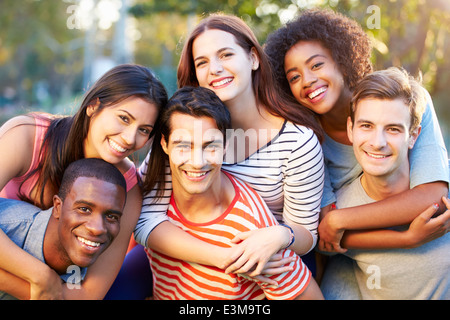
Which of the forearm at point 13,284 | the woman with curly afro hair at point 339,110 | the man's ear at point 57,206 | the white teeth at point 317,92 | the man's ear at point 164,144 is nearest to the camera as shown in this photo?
the forearm at point 13,284

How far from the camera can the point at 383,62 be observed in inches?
282

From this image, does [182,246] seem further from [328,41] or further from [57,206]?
[328,41]

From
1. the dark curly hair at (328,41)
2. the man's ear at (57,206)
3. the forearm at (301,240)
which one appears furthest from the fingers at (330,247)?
the man's ear at (57,206)

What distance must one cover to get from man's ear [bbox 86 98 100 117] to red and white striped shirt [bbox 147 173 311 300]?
90 cm

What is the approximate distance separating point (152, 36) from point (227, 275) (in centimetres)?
4429

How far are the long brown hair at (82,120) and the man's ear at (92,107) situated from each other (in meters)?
0.01

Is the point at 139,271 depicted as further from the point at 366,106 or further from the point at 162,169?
the point at 366,106

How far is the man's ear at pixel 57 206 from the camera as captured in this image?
2919mm

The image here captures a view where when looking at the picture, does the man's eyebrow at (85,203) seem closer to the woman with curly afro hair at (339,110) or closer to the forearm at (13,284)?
the forearm at (13,284)

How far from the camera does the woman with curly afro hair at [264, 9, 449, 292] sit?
3.24 meters

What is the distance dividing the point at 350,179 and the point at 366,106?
71cm

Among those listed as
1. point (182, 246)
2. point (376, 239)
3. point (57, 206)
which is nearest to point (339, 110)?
point (376, 239)

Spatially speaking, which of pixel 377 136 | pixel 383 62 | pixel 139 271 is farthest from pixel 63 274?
pixel 383 62

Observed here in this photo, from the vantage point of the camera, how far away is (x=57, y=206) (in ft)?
9.63
